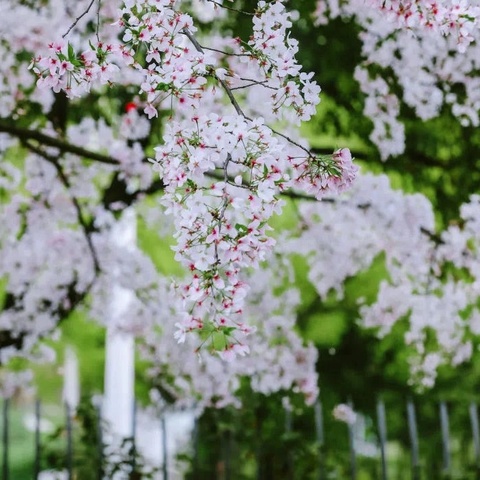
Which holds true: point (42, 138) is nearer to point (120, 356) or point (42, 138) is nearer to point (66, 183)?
point (66, 183)

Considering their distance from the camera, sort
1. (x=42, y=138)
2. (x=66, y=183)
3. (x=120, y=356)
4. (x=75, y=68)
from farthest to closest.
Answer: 1. (x=120, y=356)
2. (x=66, y=183)
3. (x=42, y=138)
4. (x=75, y=68)

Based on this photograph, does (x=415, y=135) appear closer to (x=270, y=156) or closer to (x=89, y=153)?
(x=89, y=153)

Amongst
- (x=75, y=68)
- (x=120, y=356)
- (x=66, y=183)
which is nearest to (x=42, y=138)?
(x=66, y=183)

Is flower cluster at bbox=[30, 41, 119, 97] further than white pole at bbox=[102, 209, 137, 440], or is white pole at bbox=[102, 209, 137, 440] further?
white pole at bbox=[102, 209, 137, 440]

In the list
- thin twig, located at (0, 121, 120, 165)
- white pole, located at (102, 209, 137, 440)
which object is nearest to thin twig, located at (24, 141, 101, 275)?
thin twig, located at (0, 121, 120, 165)

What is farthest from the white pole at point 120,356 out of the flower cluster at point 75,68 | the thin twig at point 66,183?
the flower cluster at point 75,68

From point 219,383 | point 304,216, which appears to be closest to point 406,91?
point 304,216

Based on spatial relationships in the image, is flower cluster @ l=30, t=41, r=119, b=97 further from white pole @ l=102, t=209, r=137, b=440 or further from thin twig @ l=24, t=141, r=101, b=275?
white pole @ l=102, t=209, r=137, b=440

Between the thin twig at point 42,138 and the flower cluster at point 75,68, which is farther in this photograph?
the thin twig at point 42,138

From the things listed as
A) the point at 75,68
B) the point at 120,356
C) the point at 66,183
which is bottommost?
the point at 75,68

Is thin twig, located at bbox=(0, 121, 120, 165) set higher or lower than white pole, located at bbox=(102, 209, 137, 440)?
higher

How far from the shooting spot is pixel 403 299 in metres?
5.73

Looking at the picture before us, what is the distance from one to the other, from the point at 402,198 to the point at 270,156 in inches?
113

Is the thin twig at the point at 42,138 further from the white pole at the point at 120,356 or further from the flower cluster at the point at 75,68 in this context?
the flower cluster at the point at 75,68
